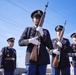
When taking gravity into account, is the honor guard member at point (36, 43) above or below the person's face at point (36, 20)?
below

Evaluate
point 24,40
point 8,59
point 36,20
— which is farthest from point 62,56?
point 8,59

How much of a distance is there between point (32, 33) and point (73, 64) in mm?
4685

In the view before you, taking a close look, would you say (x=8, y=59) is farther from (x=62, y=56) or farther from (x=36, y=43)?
(x=36, y=43)

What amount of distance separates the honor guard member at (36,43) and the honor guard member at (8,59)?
5441mm

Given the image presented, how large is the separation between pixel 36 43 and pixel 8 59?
5.81m

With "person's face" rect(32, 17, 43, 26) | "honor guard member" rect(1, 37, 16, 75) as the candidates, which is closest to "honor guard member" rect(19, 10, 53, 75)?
"person's face" rect(32, 17, 43, 26)

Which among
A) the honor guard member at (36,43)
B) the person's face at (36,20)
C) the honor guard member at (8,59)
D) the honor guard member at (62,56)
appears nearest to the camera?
the honor guard member at (36,43)

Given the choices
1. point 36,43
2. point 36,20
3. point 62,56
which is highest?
point 36,20

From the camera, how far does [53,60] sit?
6555mm

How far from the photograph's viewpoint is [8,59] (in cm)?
1029

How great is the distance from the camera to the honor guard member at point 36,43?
4.62 meters

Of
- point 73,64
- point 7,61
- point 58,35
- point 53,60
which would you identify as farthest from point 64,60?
point 7,61

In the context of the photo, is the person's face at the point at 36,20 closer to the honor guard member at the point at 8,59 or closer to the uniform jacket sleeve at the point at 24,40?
the uniform jacket sleeve at the point at 24,40

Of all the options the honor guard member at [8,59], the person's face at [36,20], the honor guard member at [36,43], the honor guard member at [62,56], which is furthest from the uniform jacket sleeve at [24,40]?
the honor guard member at [8,59]
